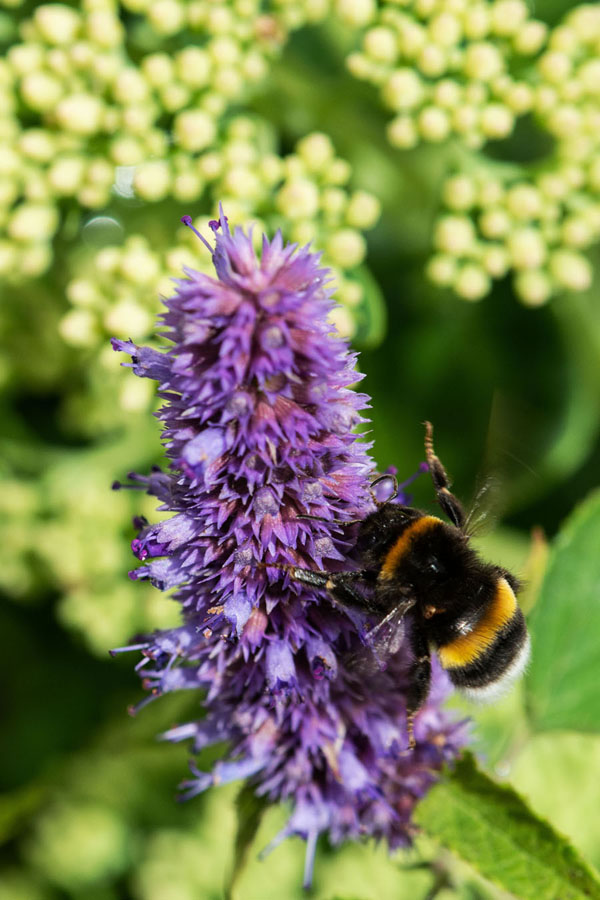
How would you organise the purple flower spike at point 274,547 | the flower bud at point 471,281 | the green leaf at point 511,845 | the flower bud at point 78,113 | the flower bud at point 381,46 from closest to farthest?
the purple flower spike at point 274,547 → the green leaf at point 511,845 → the flower bud at point 78,113 → the flower bud at point 381,46 → the flower bud at point 471,281

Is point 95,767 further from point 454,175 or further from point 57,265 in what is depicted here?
point 454,175

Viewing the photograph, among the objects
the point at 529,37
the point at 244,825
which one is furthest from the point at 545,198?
the point at 244,825

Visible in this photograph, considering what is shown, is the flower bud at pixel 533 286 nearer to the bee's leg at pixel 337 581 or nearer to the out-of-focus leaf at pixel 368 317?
the out-of-focus leaf at pixel 368 317

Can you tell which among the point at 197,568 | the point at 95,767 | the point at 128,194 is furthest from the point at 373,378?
the point at 197,568

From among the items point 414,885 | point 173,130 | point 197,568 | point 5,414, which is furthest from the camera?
point 5,414

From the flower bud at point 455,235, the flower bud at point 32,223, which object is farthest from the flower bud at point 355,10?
the flower bud at point 32,223

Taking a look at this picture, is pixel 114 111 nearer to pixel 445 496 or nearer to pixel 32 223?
pixel 32 223
